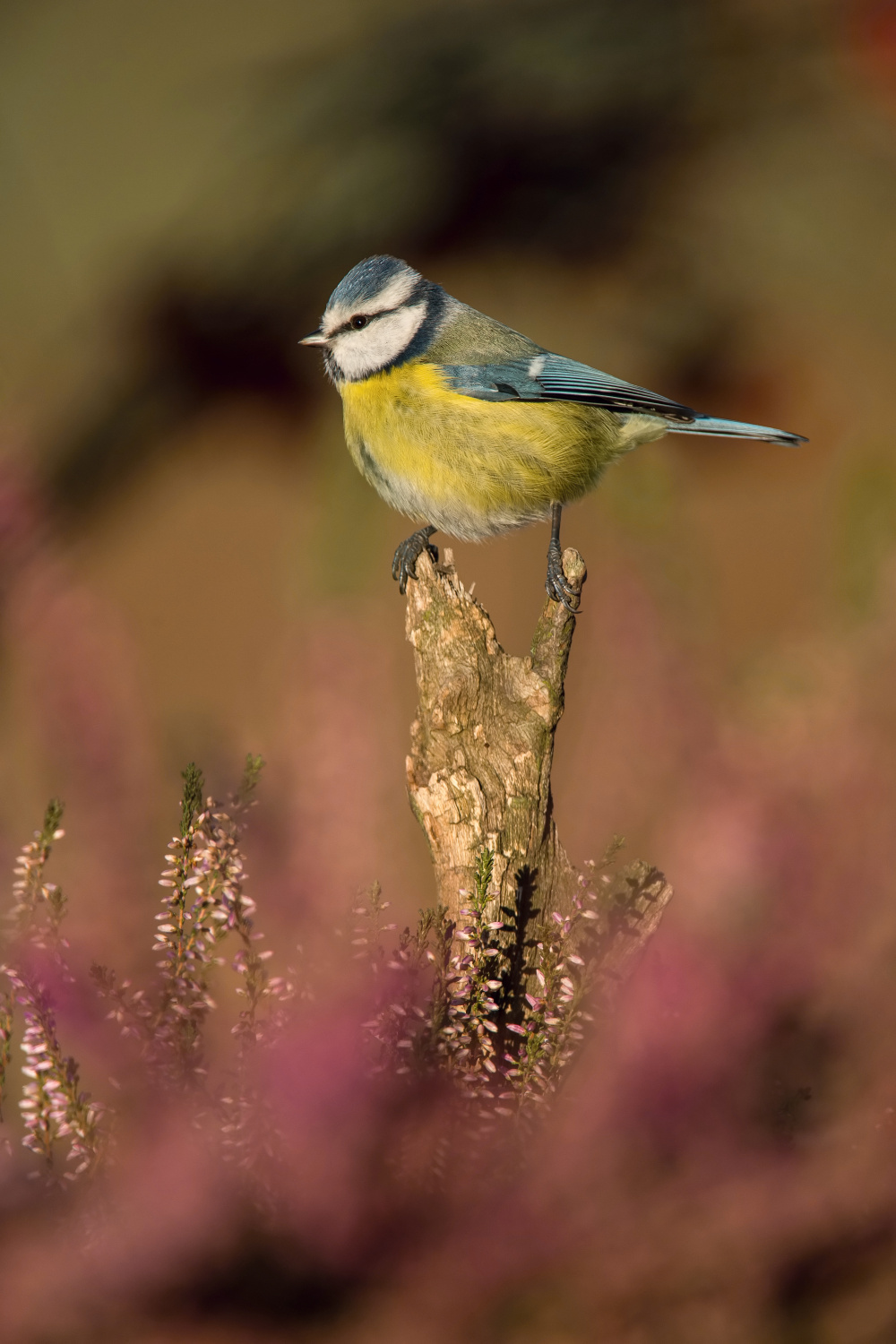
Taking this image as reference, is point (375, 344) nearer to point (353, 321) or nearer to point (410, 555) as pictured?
point (353, 321)

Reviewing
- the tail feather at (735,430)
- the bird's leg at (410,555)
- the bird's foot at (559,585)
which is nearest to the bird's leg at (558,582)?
the bird's foot at (559,585)

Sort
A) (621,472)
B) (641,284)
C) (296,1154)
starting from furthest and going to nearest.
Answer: (641,284) → (621,472) → (296,1154)

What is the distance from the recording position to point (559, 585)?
104 centimetres

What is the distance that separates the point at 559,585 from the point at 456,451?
0.23 meters

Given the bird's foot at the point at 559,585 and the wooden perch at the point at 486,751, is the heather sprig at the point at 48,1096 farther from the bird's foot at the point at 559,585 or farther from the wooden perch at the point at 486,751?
the bird's foot at the point at 559,585

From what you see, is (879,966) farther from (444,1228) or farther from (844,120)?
(844,120)

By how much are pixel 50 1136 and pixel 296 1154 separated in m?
0.15

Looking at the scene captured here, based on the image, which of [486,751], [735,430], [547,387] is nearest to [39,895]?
[486,751]

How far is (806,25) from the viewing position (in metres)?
1.84

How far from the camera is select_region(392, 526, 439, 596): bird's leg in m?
1.18

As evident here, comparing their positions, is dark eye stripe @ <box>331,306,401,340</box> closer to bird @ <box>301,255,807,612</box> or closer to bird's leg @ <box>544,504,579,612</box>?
bird @ <box>301,255,807,612</box>

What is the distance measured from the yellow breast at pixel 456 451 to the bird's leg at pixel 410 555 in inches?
1.8

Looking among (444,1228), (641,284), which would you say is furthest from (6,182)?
(444,1228)

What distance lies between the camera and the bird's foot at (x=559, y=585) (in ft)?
3.35
